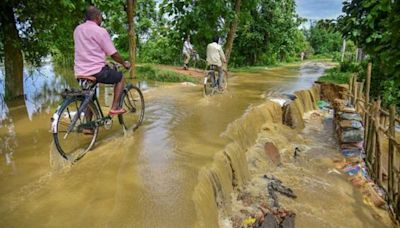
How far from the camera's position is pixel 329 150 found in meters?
9.68

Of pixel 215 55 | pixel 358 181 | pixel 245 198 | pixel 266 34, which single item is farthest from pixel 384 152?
pixel 266 34

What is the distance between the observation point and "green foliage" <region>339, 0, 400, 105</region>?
3549mm

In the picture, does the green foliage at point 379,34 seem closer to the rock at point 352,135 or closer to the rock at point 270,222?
the rock at point 352,135

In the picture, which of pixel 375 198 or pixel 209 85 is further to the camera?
pixel 209 85

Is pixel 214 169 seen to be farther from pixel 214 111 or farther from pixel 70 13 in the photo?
pixel 70 13

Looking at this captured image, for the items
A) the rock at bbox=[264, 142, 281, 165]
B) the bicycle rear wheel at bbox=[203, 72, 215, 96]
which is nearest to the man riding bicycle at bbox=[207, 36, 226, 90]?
the bicycle rear wheel at bbox=[203, 72, 215, 96]

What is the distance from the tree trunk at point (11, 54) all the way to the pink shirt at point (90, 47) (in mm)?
5117

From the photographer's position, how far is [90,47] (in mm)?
4914

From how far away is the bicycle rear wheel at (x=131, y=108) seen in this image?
6.02m

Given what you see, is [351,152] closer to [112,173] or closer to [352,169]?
[352,169]

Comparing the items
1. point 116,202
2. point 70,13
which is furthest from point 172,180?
point 70,13

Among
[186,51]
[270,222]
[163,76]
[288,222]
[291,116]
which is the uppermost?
[186,51]

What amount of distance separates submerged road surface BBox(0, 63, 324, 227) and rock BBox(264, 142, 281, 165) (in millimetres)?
1213

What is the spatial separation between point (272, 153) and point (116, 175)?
15.6ft
